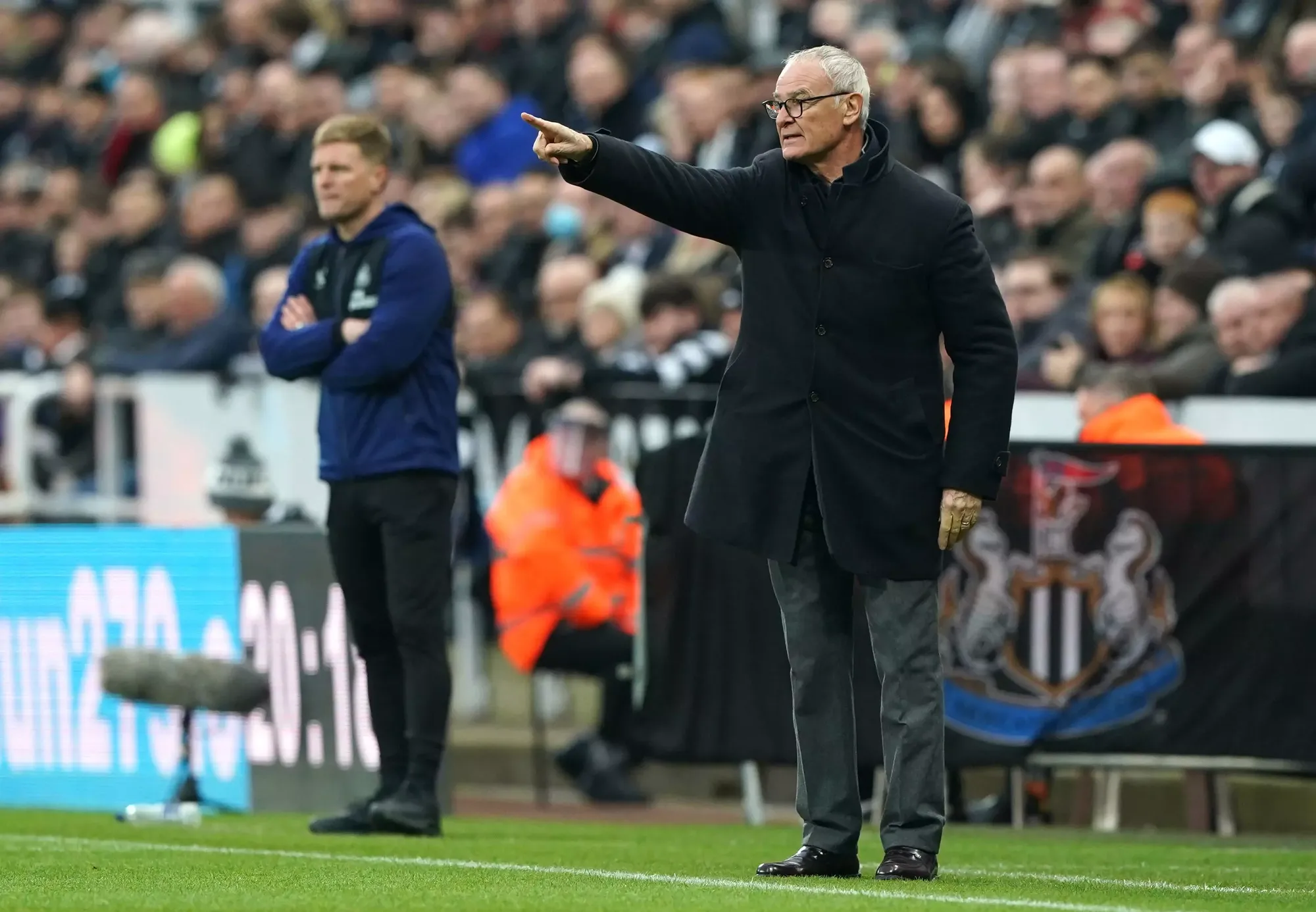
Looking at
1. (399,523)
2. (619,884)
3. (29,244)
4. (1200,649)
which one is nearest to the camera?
(619,884)

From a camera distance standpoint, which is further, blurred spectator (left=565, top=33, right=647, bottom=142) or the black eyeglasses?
blurred spectator (left=565, top=33, right=647, bottom=142)

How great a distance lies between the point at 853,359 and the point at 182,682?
3.78 meters

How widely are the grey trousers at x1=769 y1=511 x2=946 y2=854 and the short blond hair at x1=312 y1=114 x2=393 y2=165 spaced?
2667 millimetres

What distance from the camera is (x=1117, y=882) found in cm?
715

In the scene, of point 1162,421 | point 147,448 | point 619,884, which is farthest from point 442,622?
point 147,448

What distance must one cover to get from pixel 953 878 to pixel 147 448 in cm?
740

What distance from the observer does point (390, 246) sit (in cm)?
884

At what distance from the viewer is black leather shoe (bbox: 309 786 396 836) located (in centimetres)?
889

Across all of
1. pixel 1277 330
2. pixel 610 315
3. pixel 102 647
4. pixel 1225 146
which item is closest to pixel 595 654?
pixel 102 647

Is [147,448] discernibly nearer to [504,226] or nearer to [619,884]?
[504,226]

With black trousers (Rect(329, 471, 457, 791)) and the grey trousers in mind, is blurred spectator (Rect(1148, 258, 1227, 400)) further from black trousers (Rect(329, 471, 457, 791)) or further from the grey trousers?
the grey trousers

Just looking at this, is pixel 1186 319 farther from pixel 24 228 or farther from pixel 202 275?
pixel 24 228

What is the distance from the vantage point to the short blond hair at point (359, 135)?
29.2ft

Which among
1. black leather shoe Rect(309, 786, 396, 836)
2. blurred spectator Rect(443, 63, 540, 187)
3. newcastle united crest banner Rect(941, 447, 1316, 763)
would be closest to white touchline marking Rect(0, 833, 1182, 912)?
black leather shoe Rect(309, 786, 396, 836)
